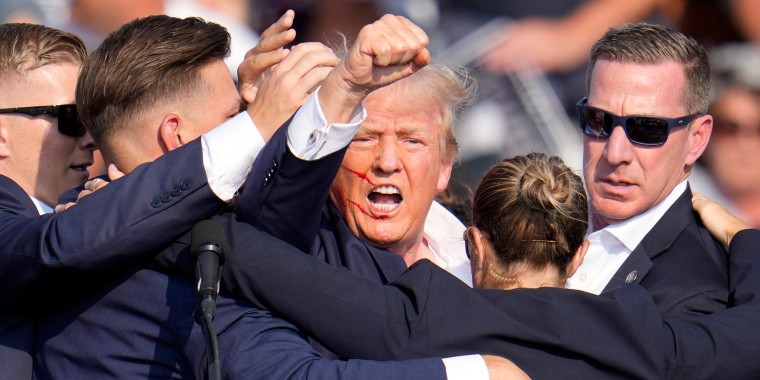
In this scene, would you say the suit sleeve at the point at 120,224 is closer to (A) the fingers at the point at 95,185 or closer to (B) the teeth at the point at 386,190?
(A) the fingers at the point at 95,185

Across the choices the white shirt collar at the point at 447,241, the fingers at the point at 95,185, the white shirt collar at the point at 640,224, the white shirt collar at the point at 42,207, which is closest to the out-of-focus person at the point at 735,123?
the white shirt collar at the point at 640,224

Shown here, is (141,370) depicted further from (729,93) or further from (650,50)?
(729,93)

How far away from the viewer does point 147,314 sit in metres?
2.99

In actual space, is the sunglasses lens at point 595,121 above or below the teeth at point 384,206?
above

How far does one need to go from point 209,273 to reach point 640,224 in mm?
1761

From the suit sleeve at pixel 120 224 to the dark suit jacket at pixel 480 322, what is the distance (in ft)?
0.61

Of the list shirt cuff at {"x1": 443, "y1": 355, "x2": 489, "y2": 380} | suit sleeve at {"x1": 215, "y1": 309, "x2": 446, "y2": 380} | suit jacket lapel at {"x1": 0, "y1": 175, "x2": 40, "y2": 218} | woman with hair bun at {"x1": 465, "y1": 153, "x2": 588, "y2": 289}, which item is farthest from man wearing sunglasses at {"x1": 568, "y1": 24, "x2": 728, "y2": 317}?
suit jacket lapel at {"x1": 0, "y1": 175, "x2": 40, "y2": 218}

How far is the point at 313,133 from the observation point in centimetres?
281

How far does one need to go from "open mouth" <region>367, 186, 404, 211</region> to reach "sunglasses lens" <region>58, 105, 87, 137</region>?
3.53ft

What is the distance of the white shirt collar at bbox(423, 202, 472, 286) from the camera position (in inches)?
158

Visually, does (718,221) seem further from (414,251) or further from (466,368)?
(466,368)

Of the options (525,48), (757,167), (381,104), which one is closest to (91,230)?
(381,104)

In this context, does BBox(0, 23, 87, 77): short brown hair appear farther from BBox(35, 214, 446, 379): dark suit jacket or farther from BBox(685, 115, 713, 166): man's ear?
BBox(685, 115, 713, 166): man's ear

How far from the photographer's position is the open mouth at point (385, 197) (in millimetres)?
3684
